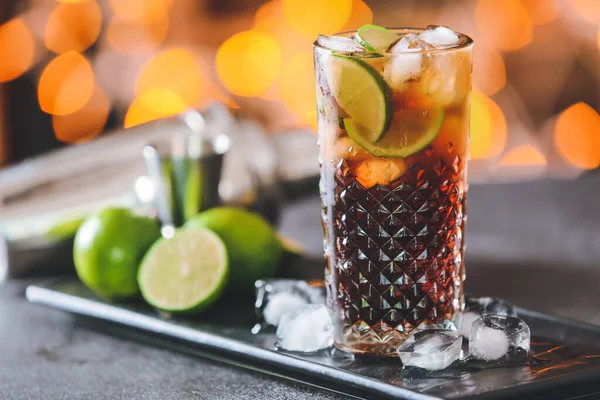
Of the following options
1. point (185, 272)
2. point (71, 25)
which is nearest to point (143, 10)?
point (71, 25)

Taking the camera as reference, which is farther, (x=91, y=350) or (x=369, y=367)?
(x=91, y=350)

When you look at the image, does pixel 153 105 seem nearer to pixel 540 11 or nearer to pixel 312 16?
pixel 312 16

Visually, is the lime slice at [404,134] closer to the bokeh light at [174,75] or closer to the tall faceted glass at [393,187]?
the tall faceted glass at [393,187]

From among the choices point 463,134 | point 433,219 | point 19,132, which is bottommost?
point 19,132

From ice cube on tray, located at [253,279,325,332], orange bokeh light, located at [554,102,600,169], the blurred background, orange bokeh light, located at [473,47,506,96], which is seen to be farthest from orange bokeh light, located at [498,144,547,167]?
ice cube on tray, located at [253,279,325,332]

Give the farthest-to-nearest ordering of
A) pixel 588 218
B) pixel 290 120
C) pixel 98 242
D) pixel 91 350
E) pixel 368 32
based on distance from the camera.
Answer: pixel 290 120 → pixel 588 218 → pixel 98 242 → pixel 91 350 → pixel 368 32

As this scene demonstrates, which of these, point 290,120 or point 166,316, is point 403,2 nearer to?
point 290,120

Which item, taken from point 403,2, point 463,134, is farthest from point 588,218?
point 403,2

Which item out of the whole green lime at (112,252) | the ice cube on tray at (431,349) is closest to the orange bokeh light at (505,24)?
the whole green lime at (112,252)
